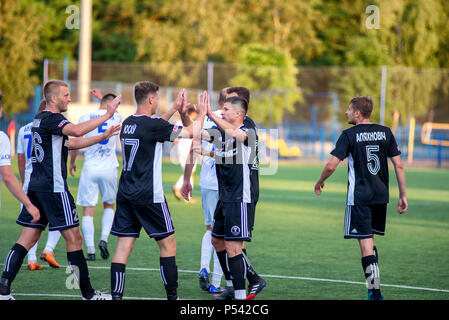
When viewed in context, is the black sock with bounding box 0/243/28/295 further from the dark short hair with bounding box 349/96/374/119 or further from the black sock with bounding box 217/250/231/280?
the dark short hair with bounding box 349/96/374/119

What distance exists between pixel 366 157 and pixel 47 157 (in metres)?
3.20

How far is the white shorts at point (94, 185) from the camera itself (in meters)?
9.42

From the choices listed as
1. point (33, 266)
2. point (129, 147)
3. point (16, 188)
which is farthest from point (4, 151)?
point (33, 266)

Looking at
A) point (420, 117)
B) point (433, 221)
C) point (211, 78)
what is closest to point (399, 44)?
point (420, 117)

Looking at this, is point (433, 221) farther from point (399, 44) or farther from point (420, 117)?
point (399, 44)

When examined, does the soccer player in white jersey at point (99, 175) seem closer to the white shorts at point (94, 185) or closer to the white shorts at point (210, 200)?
the white shorts at point (94, 185)

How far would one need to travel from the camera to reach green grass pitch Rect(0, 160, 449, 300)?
292 inches

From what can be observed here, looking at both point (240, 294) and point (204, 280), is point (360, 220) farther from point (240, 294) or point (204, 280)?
point (204, 280)

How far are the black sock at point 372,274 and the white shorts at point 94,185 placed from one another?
159 inches

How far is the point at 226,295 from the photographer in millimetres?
7145

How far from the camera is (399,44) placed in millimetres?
43562

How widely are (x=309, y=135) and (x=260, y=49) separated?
6.77 meters

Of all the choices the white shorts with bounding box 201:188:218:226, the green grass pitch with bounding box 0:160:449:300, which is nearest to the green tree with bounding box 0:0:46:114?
the green grass pitch with bounding box 0:160:449:300

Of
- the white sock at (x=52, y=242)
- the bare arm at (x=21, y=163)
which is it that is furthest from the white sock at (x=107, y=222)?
the bare arm at (x=21, y=163)
